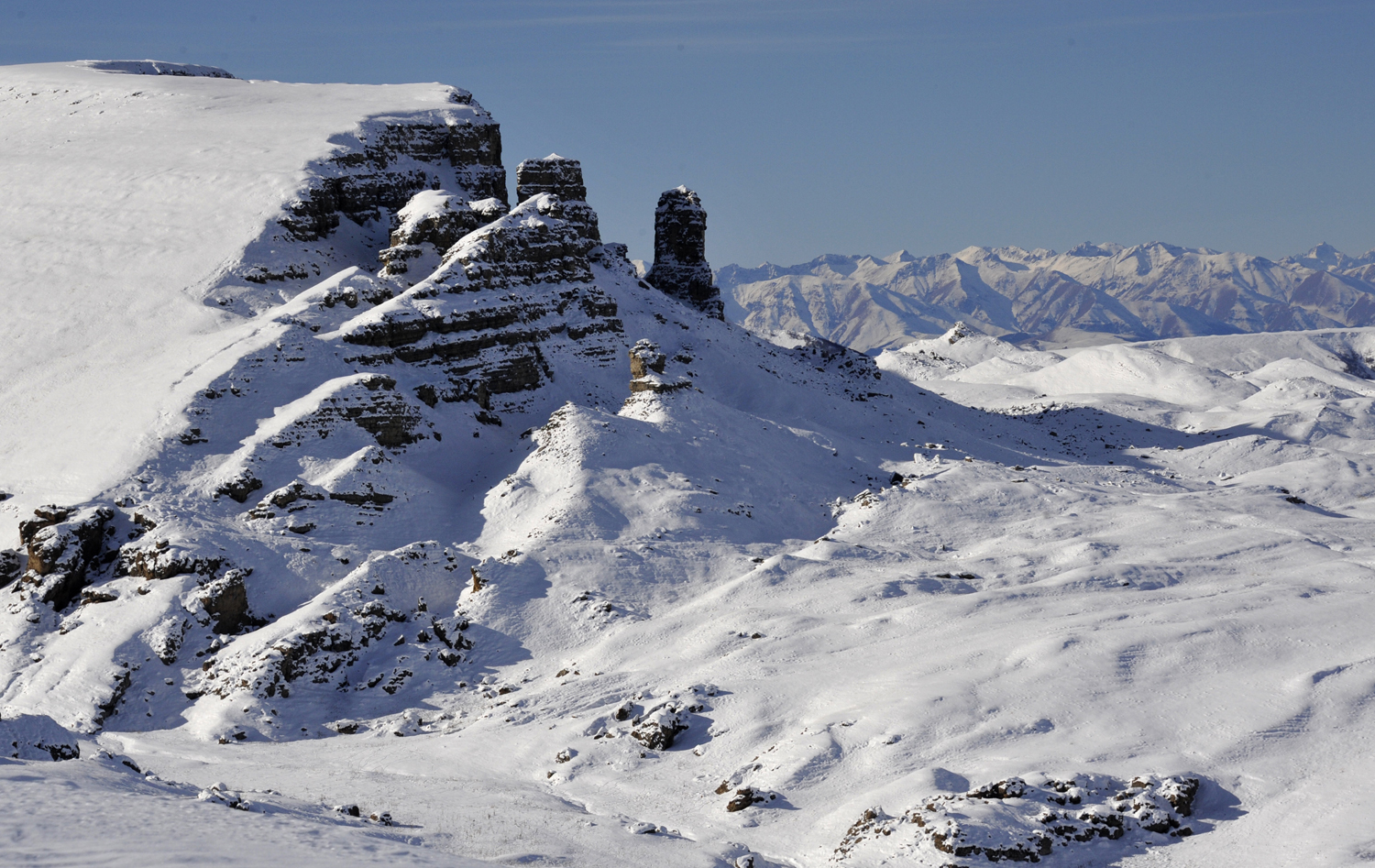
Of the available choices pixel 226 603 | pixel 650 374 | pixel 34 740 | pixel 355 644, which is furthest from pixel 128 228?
pixel 34 740

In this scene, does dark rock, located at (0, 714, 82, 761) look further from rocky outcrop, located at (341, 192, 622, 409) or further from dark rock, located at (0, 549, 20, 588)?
rocky outcrop, located at (341, 192, 622, 409)

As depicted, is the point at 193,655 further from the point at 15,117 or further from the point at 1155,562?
the point at 15,117

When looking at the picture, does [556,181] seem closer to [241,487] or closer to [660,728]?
[241,487]

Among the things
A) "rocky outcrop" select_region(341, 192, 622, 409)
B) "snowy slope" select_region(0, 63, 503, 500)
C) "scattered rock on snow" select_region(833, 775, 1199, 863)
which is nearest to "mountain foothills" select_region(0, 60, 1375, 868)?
"scattered rock on snow" select_region(833, 775, 1199, 863)

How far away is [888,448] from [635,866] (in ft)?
130

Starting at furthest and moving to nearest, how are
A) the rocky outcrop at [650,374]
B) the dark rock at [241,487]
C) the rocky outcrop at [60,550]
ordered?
the rocky outcrop at [650,374] → the dark rock at [241,487] → the rocky outcrop at [60,550]

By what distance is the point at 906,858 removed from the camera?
2345 cm

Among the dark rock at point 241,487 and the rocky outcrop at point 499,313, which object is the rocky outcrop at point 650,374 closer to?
the rocky outcrop at point 499,313

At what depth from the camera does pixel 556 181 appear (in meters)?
75.3

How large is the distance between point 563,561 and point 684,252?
43.1 metres

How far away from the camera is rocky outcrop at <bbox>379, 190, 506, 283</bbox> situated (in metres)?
62.8

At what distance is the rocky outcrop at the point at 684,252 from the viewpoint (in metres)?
81.7

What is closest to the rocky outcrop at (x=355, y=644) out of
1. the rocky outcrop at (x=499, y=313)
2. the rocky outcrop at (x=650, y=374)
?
the rocky outcrop at (x=499, y=313)

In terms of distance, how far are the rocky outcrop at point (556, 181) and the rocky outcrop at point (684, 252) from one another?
8.89m
